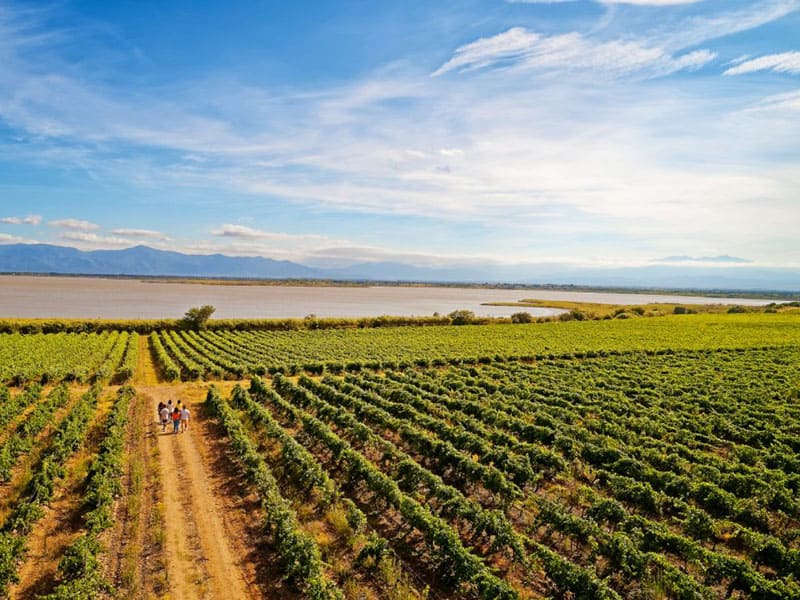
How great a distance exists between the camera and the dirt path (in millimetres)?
12344

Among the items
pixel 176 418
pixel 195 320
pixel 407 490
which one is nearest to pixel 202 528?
pixel 407 490

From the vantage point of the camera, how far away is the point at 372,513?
1606cm

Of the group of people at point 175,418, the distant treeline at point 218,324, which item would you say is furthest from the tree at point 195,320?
the group of people at point 175,418

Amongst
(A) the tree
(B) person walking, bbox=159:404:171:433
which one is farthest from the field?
(A) the tree

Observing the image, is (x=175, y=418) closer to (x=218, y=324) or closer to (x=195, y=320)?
(x=195, y=320)

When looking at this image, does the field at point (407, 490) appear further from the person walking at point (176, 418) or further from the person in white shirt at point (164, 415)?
the person in white shirt at point (164, 415)

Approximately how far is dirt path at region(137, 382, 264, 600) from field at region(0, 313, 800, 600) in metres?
0.07

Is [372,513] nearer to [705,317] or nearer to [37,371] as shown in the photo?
[37,371]

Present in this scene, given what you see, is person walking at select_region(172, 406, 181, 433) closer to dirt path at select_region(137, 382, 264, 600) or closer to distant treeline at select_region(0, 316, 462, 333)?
dirt path at select_region(137, 382, 264, 600)

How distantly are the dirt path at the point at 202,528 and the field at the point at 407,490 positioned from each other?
7 cm

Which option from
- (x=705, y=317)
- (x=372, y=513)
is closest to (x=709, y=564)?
(x=372, y=513)

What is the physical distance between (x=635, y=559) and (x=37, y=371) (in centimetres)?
4131

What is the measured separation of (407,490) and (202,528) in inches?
275

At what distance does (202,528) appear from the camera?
592 inches
